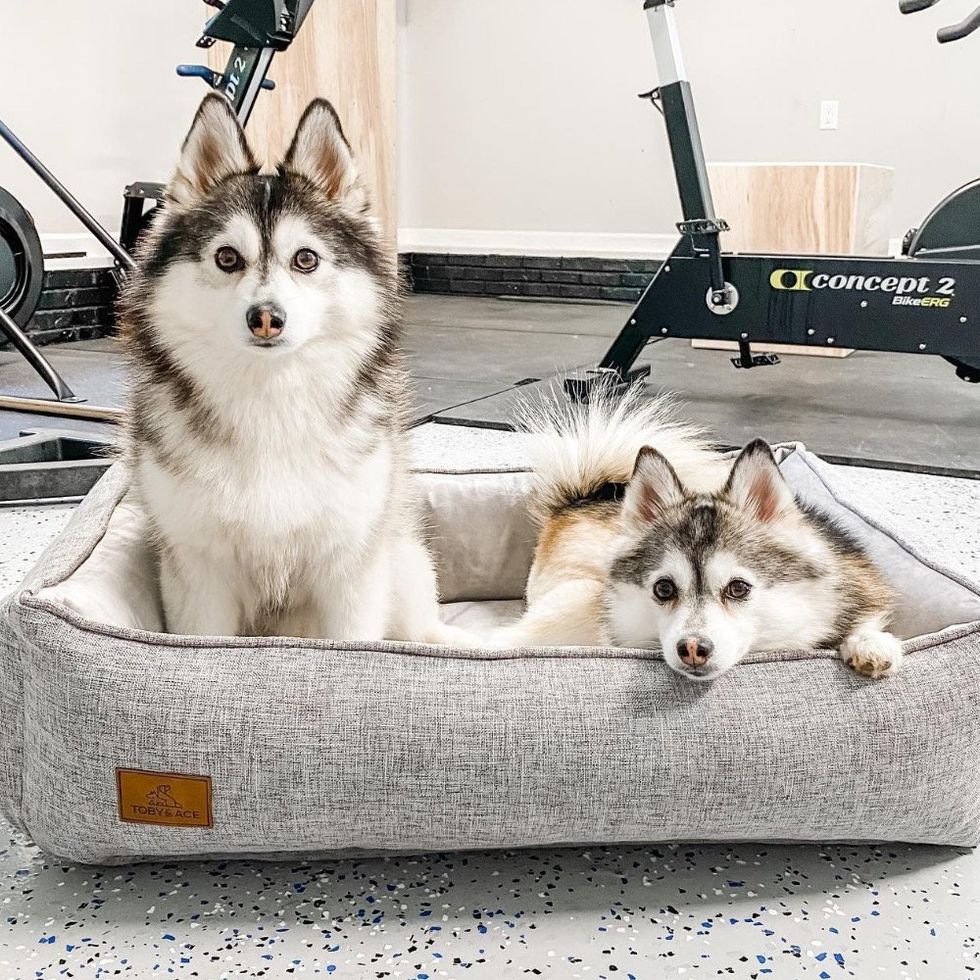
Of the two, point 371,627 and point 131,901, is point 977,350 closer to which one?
point 371,627

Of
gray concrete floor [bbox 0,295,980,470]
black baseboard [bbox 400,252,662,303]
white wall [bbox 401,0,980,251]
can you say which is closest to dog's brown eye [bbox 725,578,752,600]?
gray concrete floor [bbox 0,295,980,470]

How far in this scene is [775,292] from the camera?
358 cm

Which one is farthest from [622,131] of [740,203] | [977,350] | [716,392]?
[977,350]

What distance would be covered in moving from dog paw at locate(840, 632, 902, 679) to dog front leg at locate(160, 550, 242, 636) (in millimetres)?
817

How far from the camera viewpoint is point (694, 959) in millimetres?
1150

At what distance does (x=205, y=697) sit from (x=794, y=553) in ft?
2.53

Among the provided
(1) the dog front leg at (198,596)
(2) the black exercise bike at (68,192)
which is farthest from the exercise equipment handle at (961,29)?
(1) the dog front leg at (198,596)

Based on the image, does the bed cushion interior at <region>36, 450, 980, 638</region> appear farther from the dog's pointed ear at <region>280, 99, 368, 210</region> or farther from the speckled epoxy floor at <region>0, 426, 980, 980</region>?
the dog's pointed ear at <region>280, 99, 368, 210</region>

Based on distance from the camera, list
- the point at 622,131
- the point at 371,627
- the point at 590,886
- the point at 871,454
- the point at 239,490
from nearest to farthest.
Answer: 1. the point at 590,886
2. the point at 239,490
3. the point at 371,627
4. the point at 871,454
5. the point at 622,131

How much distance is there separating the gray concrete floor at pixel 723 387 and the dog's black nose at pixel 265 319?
1489mm

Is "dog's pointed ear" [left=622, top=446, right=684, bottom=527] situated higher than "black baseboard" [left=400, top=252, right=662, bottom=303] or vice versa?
"black baseboard" [left=400, top=252, right=662, bottom=303]

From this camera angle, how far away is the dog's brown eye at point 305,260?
54.2 inches

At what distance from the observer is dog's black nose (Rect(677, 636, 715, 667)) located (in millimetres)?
1256

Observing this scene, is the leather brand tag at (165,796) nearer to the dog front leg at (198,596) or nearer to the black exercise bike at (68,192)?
the dog front leg at (198,596)
